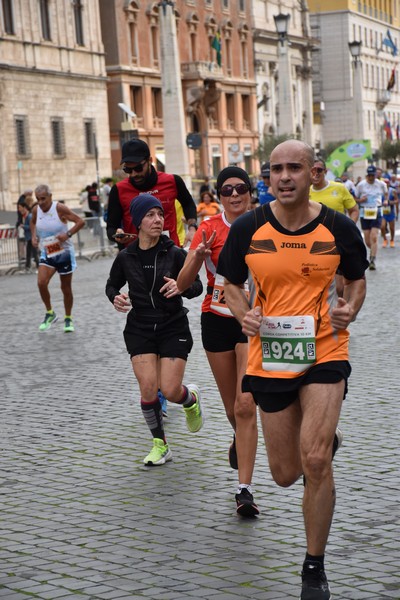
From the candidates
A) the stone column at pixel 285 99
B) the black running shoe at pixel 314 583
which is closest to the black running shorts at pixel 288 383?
the black running shoe at pixel 314 583

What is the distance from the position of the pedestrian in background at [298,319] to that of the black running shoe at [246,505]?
Answer: 104 cm

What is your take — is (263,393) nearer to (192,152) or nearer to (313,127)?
(192,152)

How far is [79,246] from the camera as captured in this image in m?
31.2

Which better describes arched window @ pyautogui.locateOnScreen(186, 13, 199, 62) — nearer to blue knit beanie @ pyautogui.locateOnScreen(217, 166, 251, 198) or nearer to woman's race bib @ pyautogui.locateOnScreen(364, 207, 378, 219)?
woman's race bib @ pyautogui.locateOnScreen(364, 207, 378, 219)

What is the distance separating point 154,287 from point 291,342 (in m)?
2.69

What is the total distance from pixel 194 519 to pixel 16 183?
147 feet

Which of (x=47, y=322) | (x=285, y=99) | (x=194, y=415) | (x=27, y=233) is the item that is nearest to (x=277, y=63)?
(x=285, y=99)

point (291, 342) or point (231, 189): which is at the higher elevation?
point (231, 189)

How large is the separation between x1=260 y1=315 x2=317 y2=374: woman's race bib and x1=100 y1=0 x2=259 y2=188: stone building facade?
4802 centimetres

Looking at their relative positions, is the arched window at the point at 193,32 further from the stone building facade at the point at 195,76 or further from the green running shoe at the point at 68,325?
the green running shoe at the point at 68,325

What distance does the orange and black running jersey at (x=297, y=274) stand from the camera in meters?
5.08

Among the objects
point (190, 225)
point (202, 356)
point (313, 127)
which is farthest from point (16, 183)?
point (313, 127)

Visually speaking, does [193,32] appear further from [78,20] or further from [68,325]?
[68,325]

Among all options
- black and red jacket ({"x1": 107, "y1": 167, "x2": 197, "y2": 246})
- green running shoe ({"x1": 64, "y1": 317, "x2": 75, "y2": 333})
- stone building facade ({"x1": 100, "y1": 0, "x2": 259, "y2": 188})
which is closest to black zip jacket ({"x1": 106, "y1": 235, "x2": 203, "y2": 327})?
black and red jacket ({"x1": 107, "y1": 167, "x2": 197, "y2": 246})
